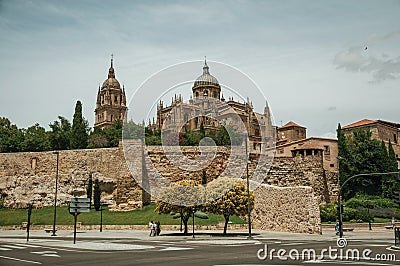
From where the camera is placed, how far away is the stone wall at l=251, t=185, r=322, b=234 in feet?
96.5

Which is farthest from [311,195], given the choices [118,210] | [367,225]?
[118,210]

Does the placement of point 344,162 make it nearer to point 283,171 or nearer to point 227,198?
point 283,171

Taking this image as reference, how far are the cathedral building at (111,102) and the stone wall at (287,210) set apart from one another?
8648 cm

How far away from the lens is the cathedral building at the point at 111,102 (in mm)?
117875

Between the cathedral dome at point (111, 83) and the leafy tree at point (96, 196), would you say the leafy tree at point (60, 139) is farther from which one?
the cathedral dome at point (111, 83)

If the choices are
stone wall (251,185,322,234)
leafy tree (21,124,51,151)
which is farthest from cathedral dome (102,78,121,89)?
stone wall (251,185,322,234)

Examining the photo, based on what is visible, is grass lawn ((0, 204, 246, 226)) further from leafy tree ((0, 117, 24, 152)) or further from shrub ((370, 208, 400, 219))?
leafy tree ((0, 117, 24, 152))

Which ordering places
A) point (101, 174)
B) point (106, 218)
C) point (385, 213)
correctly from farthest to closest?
point (101, 174) < point (385, 213) < point (106, 218)

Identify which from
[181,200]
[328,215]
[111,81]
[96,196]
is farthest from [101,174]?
[111,81]

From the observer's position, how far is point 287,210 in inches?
1226

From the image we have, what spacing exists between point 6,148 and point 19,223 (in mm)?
25012

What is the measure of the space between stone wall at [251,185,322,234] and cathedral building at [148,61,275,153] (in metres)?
30.2

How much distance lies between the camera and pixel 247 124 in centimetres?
7231

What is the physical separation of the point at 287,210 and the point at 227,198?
590 centimetres
